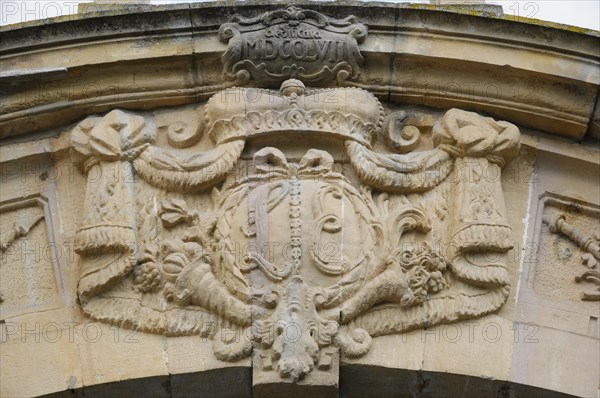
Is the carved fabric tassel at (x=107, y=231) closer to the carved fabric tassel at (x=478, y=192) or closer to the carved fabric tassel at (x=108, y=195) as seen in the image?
the carved fabric tassel at (x=108, y=195)

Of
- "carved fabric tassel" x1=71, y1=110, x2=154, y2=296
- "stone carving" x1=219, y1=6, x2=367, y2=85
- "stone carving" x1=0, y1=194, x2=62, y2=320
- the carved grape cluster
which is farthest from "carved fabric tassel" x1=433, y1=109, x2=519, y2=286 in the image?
"stone carving" x1=0, y1=194, x2=62, y2=320

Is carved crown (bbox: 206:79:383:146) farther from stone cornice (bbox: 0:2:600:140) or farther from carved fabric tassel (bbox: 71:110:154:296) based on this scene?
carved fabric tassel (bbox: 71:110:154:296)

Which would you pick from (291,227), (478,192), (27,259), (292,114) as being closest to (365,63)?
(292,114)

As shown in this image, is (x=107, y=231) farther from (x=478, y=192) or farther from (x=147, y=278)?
(x=478, y=192)

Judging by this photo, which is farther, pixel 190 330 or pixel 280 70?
pixel 280 70

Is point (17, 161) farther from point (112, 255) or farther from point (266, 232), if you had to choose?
point (266, 232)

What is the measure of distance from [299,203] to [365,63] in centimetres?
84

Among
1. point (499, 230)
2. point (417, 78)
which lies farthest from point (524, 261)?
point (417, 78)

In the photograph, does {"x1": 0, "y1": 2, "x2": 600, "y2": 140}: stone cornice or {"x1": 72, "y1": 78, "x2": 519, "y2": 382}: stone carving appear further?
{"x1": 0, "y1": 2, "x2": 600, "y2": 140}: stone cornice

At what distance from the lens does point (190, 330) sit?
8.12m

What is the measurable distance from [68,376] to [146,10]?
1713 mm

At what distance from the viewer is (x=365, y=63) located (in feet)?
28.7

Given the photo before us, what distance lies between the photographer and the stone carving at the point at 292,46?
28.3 feet

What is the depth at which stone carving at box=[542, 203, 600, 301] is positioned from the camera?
8.45 m
